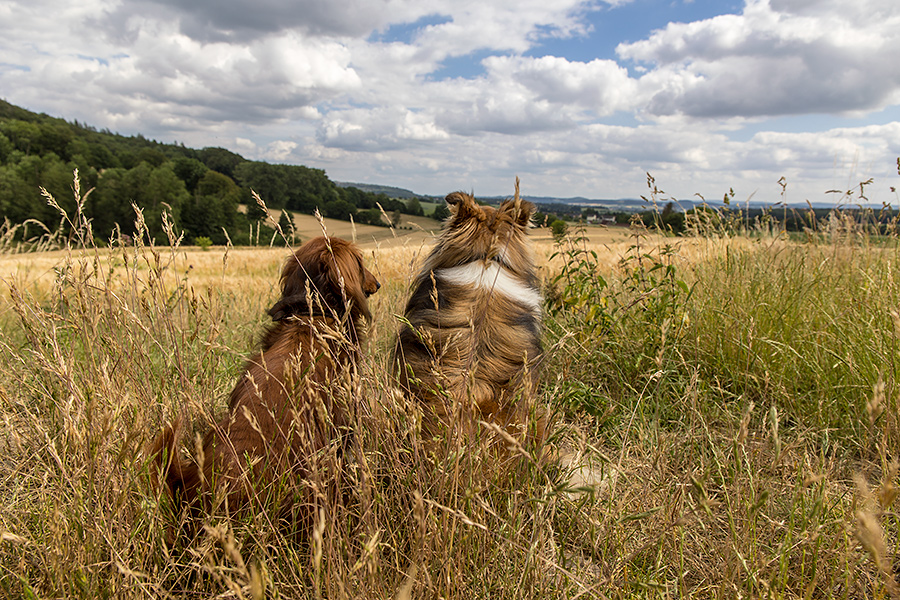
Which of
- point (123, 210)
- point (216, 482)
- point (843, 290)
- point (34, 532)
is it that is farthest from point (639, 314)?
point (123, 210)

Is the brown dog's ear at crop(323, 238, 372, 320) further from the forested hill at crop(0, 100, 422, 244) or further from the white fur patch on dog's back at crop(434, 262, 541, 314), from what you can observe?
the forested hill at crop(0, 100, 422, 244)

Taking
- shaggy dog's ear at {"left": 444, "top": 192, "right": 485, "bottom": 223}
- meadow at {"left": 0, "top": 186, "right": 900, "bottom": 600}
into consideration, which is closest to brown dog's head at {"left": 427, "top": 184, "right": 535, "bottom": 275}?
shaggy dog's ear at {"left": 444, "top": 192, "right": 485, "bottom": 223}

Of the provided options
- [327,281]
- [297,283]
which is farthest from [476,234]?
[297,283]

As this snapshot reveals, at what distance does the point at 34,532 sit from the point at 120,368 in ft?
2.63

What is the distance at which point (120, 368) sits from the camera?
97.4 inches

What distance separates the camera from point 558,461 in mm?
2141

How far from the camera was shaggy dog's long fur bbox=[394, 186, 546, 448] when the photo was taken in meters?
2.37

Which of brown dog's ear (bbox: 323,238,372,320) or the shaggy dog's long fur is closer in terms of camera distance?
the shaggy dog's long fur

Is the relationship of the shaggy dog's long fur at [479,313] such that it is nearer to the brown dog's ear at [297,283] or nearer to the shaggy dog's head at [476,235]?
the shaggy dog's head at [476,235]

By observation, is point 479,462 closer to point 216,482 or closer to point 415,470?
point 415,470

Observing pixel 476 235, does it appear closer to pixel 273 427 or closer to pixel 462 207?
pixel 462 207

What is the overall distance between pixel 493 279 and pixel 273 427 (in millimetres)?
1580

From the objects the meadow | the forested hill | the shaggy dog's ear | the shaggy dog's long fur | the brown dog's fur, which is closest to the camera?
the meadow

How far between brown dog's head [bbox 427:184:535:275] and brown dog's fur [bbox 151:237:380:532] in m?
0.82
